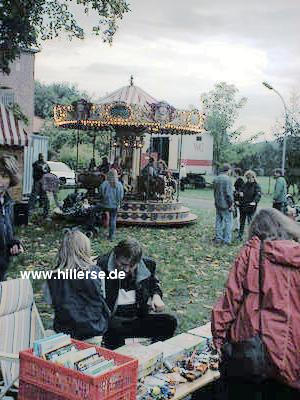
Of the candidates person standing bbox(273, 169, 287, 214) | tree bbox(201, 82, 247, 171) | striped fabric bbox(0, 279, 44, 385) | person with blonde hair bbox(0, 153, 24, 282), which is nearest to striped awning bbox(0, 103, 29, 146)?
person standing bbox(273, 169, 287, 214)

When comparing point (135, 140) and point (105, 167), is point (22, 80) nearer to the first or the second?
point (135, 140)

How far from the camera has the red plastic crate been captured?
10.2 feet

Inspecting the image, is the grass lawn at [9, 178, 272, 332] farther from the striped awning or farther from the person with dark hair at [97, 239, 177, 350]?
the striped awning

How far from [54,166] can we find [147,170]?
14732 millimetres

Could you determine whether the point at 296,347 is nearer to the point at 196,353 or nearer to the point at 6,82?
the point at 196,353

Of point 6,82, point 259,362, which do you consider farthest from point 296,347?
point 6,82

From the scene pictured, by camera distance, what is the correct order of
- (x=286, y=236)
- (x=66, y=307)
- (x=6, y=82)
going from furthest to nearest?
(x=6, y=82) < (x=66, y=307) < (x=286, y=236)

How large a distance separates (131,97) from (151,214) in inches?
162

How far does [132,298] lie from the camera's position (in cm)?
506

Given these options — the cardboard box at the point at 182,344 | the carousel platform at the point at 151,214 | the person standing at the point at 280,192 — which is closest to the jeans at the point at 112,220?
the carousel platform at the point at 151,214

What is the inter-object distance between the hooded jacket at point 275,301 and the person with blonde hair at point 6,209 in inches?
99.9

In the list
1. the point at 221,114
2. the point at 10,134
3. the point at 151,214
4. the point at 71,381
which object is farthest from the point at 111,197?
the point at 221,114

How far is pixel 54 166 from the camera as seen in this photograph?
31688 millimetres

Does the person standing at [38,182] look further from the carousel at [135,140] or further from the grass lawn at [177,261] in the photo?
the grass lawn at [177,261]
